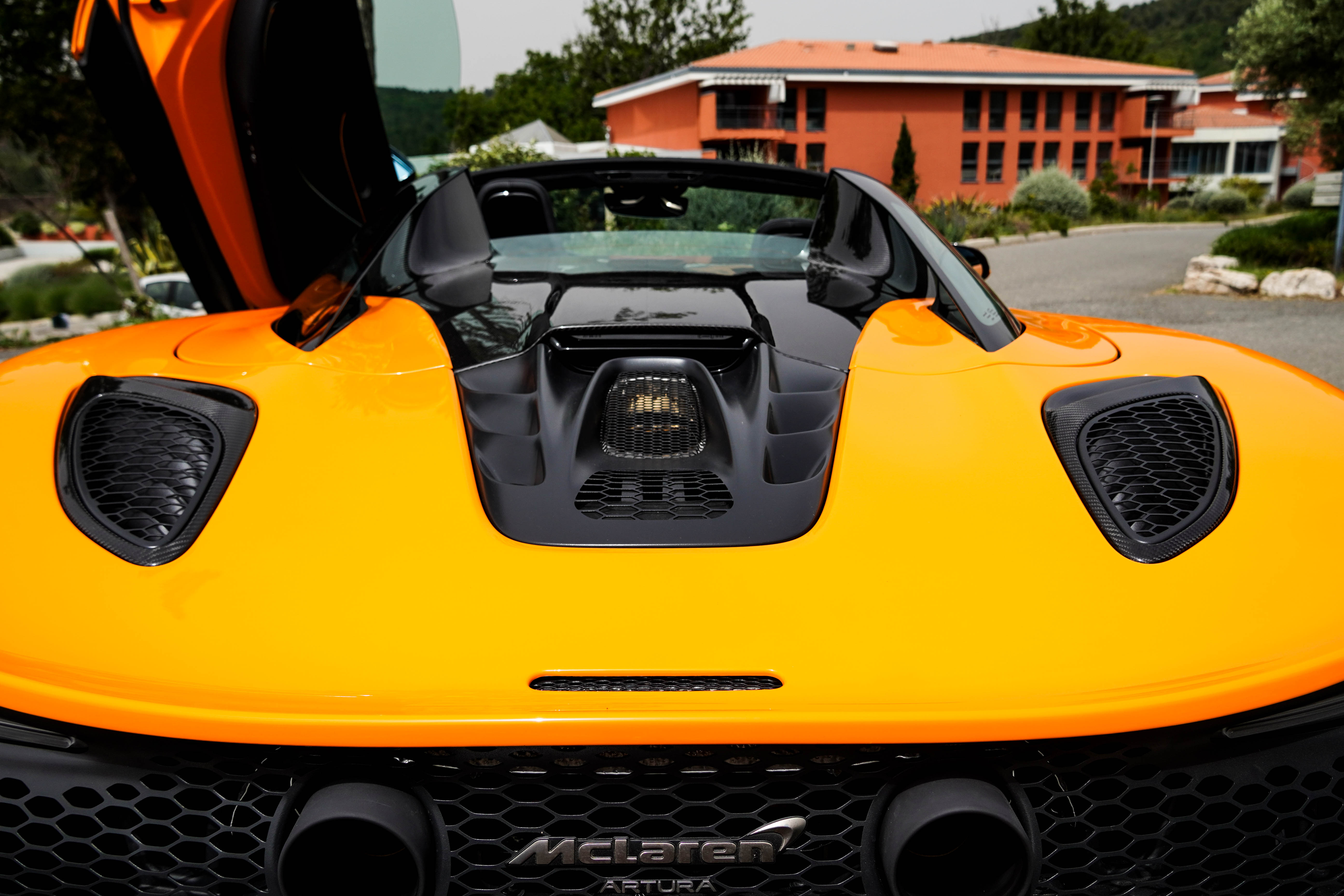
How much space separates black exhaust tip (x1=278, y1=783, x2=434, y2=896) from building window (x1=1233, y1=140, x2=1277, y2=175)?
194 ft

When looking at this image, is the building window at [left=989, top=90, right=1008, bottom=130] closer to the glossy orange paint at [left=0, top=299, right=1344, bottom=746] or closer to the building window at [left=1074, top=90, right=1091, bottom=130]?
the building window at [left=1074, top=90, right=1091, bottom=130]

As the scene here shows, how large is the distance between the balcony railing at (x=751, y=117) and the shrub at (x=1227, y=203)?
54.9 feet

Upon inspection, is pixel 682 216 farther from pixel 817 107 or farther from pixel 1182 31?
pixel 1182 31

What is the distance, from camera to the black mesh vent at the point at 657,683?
3.17 feet

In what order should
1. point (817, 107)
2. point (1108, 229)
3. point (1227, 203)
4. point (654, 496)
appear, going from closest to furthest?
point (654, 496)
point (1108, 229)
point (1227, 203)
point (817, 107)

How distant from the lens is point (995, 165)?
1522 inches

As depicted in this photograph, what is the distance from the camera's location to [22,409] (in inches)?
54.8

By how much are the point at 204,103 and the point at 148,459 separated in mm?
1285

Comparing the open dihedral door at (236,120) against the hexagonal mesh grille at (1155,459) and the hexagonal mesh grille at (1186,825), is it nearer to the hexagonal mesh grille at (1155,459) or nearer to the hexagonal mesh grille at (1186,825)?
the hexagonal mesh grille at (1155,459)

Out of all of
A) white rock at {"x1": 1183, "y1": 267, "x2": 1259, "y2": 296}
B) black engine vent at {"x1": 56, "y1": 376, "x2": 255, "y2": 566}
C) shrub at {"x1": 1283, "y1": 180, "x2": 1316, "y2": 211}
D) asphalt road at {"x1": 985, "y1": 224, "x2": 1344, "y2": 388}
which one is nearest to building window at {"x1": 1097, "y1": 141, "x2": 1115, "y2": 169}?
shrub at {"x1": 1283, "y1": 180, "x2": 1316, "y2": 211}

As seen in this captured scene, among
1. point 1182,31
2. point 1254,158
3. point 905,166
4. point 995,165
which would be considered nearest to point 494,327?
point 905,166

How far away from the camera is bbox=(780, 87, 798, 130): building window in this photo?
115ft

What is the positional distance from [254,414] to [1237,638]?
1.31 meters

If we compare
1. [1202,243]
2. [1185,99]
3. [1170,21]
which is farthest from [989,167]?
[1170,21]
